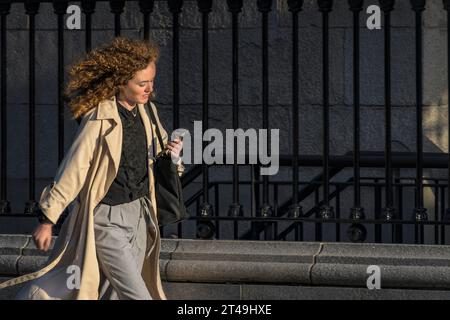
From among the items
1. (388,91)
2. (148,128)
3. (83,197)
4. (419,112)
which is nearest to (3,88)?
(148,128)

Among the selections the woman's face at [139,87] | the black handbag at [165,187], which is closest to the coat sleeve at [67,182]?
the woman's face at [139,87]

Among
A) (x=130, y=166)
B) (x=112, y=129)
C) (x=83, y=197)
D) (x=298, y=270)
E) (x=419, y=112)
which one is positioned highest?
(x=419, y=112)

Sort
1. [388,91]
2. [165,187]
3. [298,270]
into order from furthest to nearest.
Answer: [388,91] → [298,270] → [165,187]

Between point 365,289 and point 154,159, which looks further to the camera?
point 365,289

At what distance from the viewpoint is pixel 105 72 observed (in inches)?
406

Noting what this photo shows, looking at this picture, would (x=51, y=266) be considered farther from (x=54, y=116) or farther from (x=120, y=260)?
(x=54, y=116)

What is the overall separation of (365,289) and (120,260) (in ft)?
6.06

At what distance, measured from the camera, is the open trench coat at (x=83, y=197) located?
33.0ft

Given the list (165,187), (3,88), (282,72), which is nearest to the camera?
(165,187)

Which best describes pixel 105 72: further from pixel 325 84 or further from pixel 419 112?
pixel 419 112

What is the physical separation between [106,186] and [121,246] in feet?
1.17

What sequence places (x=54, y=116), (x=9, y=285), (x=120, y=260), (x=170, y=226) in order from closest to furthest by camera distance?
(x=120, y=260)
(x=9, y=285)
(x=170, y=226)
(x=54, y=116)
